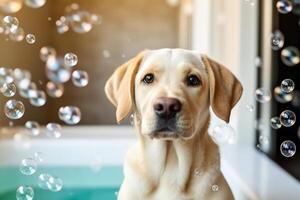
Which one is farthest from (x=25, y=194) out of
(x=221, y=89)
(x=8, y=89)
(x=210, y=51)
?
(x=210, y=51)

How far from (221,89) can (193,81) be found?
0.04 meters

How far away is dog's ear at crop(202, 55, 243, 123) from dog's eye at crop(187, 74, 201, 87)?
2 cm

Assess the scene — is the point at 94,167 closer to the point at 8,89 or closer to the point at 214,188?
the point at 8,89

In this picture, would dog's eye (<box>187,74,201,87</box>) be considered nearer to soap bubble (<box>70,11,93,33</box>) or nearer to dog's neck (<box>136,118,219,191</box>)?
dog's neck (<box>136,118,219,191</box>)

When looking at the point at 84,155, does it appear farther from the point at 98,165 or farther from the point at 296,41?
the point at 296,41

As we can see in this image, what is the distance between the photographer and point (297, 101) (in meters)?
1.29

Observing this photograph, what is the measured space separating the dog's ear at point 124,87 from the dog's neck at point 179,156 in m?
0.04

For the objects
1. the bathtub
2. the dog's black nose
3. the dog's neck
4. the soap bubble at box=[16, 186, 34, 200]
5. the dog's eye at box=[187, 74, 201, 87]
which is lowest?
the bathtub

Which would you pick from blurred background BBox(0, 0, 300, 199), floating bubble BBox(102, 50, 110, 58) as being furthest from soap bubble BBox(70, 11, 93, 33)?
floating bubble BBox(102, 50, 110, 58)

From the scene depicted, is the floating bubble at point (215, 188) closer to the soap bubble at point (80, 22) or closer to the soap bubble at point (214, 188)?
the soap bubble at point (214, 188)

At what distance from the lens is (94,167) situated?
3.87ft

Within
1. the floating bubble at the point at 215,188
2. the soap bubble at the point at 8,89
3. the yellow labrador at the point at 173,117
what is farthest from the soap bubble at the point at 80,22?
the floating bubble at the point at 215,188

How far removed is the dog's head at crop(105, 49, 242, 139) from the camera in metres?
0.61

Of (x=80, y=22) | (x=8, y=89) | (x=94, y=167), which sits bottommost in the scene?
(x=94, y=167)
